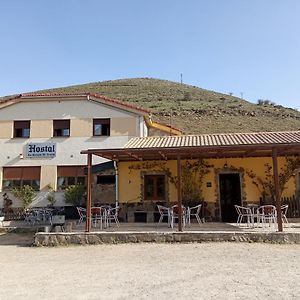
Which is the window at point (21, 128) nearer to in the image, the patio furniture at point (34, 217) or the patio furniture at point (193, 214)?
the patio furniture at point (34, 217)

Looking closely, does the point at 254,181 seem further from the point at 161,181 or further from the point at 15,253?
the point at 15,253

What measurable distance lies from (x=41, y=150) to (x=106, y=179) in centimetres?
410

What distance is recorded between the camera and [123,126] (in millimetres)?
18828

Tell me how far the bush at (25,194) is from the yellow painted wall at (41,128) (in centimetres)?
288

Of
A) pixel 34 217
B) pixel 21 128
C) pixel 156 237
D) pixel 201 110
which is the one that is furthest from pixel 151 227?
pixel 201 110

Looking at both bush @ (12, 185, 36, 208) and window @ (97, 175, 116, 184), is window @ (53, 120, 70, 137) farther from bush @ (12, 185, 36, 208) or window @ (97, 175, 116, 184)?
window @ (97, 175, 116, 184)

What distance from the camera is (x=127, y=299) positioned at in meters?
5.45

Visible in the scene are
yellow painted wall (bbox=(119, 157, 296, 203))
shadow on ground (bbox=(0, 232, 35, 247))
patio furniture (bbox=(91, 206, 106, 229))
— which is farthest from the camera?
yellow painted wall (bbox=(119, 157, 296, 203))

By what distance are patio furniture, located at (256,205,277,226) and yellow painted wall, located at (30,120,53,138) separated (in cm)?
1175

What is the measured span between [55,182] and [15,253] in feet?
28.2

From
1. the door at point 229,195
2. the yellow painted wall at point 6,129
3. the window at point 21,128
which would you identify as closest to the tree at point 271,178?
the door at point 229,195

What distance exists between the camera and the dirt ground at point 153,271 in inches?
228

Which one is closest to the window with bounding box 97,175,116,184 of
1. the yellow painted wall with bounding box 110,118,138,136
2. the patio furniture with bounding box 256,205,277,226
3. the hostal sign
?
the yellow painted wall with bounding box 110,118,138,136

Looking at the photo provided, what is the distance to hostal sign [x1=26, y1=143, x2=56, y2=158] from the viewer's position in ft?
61.9
